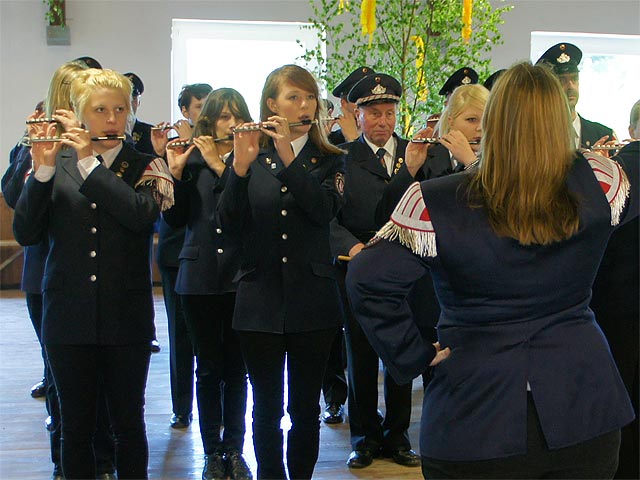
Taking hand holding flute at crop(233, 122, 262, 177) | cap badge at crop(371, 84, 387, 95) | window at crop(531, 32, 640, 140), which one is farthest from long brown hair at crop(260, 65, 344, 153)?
window at crop(531, 32, 640, 140)

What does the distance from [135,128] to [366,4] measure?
1322mm

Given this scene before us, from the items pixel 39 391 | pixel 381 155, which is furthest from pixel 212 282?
pixel 39 391

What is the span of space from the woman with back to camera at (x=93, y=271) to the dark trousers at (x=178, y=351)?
1.09m

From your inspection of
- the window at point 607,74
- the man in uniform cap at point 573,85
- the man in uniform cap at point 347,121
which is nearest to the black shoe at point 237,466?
the man in uniform cap at point 347,121

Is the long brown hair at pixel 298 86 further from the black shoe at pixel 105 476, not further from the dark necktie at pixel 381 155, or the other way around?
the black shoe at pixel 105 476

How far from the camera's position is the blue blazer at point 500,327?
61.1 inches

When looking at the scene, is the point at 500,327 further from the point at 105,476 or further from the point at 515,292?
the point at 105,476

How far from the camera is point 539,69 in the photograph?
5.35ft

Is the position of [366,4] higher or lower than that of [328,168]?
higher

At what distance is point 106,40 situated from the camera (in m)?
7.50

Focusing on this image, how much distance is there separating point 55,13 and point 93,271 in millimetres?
5582

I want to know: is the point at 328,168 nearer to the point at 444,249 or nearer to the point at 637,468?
the point at 444,249

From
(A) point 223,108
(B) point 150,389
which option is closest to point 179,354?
(B) point 150,389

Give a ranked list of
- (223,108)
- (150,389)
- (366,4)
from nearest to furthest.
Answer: (223,108) → (366,4) → (150,389)
